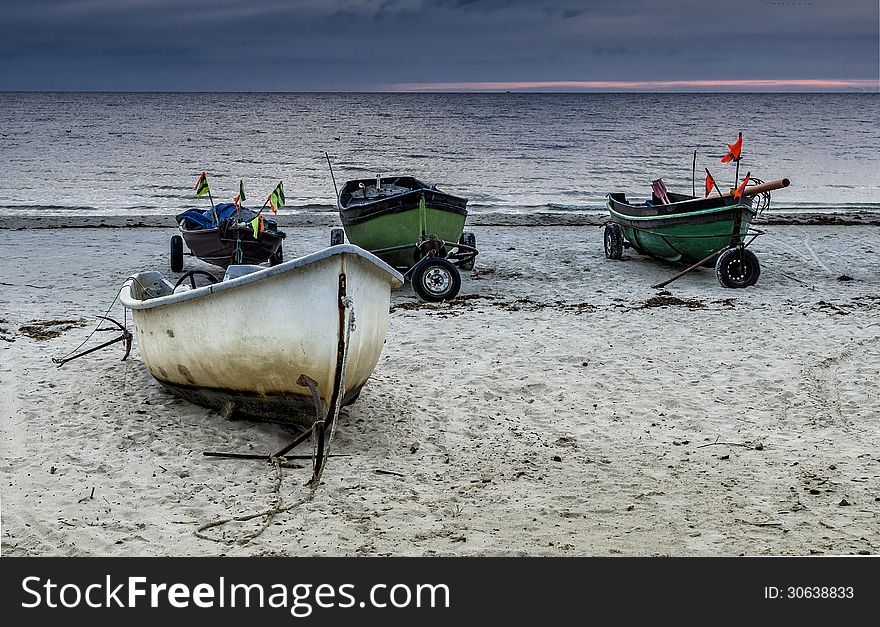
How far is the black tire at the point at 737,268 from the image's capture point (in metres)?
11.4

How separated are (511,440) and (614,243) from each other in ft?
26.0

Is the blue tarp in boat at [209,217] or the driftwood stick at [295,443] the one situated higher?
the blue tarp in boat at [209,217]

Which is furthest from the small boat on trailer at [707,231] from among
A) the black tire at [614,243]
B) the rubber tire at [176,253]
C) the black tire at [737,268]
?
the rubber tire at [176,253]

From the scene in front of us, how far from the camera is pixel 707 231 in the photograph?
1169 centimetres

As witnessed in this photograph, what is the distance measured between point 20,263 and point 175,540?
10.0 metres

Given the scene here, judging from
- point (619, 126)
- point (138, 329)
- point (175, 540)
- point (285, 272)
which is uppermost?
point (619, 126)

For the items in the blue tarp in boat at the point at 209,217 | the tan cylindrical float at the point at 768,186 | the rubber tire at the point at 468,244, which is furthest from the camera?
the rubber tire at the point at 468,244

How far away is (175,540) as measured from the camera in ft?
15.1

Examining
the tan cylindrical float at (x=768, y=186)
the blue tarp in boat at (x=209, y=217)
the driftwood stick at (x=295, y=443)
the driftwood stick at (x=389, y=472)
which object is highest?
the tan cylindrical float at (x=768, y=186)

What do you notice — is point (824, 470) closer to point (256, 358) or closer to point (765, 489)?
point (765, 489)

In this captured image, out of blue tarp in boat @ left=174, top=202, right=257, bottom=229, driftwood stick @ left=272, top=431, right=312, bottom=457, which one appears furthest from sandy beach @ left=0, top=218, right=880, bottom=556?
blue tarp in boat @ left=174, top=202, right=257, bottom=229

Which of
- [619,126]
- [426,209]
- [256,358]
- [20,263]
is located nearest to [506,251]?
[426,209]

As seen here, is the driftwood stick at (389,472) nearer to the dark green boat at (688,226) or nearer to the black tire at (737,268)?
the black tire at (737,268)

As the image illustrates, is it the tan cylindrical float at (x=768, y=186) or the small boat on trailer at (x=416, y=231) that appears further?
the small boat on trailer at (x=416, y=231)
